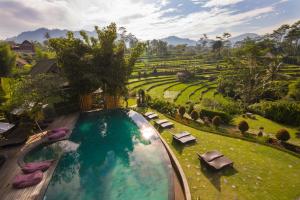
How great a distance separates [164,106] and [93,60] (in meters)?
7.64

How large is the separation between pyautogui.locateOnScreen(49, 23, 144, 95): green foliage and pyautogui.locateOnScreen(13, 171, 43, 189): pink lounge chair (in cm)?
898

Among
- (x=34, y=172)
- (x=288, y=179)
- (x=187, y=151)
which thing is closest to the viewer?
(x=288, y=179)

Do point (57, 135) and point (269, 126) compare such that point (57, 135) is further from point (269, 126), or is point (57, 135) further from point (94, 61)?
point (269, 126)

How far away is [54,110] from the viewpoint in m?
17.0

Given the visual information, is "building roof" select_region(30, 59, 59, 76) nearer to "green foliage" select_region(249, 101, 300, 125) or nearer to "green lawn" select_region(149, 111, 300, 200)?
"green lawn" select_region(149, 111, 300, 200)

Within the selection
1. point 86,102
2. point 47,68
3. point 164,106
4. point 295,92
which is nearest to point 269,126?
point 164,106

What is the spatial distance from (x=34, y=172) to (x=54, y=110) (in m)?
8.78

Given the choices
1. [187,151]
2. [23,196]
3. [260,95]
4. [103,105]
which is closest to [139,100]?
[103,105]

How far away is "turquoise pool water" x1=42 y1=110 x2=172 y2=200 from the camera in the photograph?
8.22 meters

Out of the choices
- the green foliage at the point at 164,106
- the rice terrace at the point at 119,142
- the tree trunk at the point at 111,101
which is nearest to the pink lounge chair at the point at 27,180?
the rice terrace at the point at 119,142

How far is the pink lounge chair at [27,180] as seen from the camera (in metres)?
8.27

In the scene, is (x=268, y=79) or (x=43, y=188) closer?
(x=43, y=188)

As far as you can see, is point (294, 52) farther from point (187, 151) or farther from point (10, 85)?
point (10, 85)

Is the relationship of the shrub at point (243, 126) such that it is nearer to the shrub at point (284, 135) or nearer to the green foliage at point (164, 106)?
the shrub at point (284, 135)
